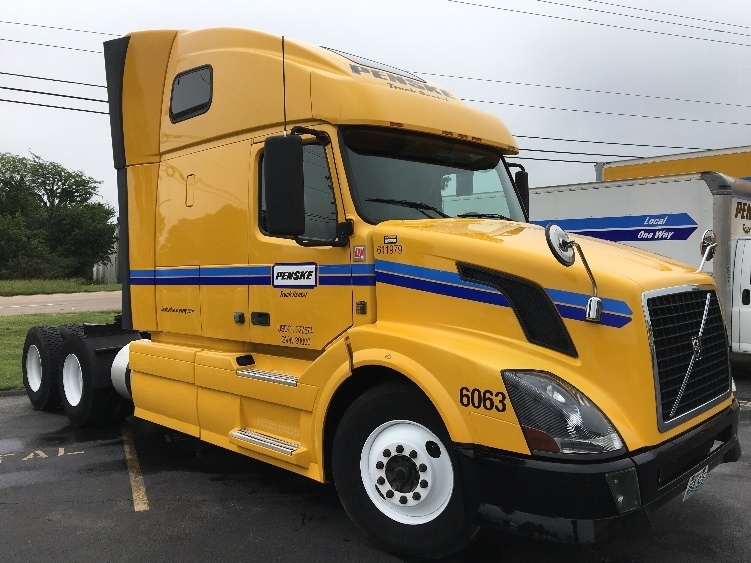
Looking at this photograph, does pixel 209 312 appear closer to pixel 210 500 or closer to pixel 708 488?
pixel 210 500

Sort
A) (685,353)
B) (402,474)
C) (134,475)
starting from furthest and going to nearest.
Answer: (134,475)
(402,474)
(685,353)

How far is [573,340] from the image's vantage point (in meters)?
3.30

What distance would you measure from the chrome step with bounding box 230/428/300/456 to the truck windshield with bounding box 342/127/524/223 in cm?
161

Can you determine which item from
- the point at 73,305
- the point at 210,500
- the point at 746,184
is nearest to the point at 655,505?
the point at 210,500

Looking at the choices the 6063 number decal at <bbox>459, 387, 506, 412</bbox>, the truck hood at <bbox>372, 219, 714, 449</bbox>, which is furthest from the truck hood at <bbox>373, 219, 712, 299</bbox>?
the 6063 number decal at <bbox>459, 387, 506, 412</bbox>

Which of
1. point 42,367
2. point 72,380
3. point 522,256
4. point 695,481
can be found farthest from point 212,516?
point 42,367

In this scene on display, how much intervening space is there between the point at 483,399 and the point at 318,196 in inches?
67.8

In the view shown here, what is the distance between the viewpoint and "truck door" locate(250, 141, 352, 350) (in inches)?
164

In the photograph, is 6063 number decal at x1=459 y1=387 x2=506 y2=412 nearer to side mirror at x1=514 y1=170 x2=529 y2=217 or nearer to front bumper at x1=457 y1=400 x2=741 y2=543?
front bumper at x1=457 y1=400 x2=741 y2=543

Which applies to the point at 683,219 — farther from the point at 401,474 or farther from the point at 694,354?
the point at 401,474

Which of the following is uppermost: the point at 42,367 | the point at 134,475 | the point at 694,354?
the point at 694,354

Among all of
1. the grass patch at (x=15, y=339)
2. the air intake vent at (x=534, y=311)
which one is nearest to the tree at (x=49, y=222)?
the grass patch at (x=15, y=339)

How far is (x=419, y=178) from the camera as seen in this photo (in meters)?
4.39

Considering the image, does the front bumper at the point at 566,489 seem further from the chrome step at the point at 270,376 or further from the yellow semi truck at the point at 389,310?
the chrome step at the point at 270,376
